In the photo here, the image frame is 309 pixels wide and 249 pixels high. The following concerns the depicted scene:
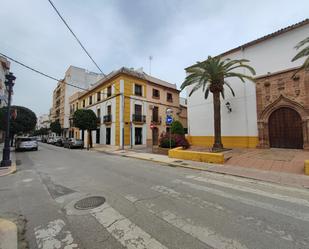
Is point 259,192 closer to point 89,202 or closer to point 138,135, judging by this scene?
point 89,202

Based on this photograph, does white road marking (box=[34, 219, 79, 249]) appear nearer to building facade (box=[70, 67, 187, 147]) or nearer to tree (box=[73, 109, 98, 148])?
building facade (box=[70, 67, 187, 147])

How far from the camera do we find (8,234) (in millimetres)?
3020

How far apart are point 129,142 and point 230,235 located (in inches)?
757

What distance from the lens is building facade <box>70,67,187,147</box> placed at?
2159 cm

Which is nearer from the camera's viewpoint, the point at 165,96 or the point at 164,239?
the point at 164,239

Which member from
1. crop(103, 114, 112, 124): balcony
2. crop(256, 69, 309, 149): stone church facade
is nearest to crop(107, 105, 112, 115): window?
crop(103, 114, 112, 124): balcony

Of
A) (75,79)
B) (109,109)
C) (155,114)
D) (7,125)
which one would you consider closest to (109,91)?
(109,109)

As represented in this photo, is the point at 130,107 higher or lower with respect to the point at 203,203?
higher

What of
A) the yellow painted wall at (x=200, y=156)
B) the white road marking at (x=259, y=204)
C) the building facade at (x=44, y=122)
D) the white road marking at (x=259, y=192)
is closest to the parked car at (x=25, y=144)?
the yellow painted wall at (x=200, y=156)

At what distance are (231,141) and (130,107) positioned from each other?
42.2 ft

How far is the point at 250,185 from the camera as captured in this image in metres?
5.77

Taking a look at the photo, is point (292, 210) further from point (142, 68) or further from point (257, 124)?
point (142, 68)

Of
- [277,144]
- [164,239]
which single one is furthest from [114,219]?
[277,144]

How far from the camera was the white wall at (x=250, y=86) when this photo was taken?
1270 centimetres
